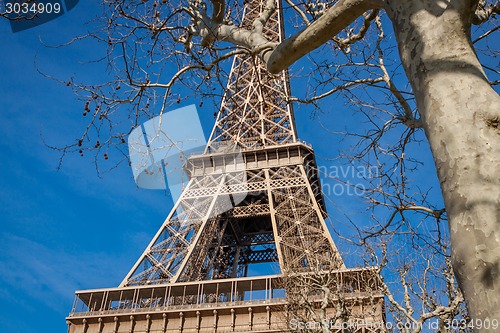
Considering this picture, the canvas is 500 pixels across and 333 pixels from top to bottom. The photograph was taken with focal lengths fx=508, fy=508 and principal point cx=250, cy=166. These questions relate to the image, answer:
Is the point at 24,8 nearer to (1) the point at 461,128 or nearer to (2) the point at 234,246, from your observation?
(1) the point at 461,128

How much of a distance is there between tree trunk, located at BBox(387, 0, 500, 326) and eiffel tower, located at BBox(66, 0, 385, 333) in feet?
43.9

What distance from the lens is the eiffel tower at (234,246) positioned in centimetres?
2212

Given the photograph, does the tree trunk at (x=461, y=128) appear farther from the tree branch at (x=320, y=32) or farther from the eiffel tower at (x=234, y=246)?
the eiffel tower at (x=234, y=246)

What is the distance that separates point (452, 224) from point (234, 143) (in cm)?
2932

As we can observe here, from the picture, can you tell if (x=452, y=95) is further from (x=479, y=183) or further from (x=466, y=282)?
(x=466, y=282)

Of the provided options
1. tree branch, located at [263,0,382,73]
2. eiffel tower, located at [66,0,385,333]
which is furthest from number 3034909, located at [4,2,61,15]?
eiffel tower, located at [66,0,385,333]

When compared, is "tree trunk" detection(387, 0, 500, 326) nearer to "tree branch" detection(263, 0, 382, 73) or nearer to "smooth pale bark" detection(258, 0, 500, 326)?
"smooth pale bark" detection(258, 0, 500, 326)

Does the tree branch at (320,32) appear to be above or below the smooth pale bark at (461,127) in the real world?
above

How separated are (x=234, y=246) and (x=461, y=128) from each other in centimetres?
3135

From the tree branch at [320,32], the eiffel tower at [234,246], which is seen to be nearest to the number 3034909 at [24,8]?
the tree branch at [320,32]

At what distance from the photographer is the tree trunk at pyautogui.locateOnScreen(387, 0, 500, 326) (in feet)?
6.95

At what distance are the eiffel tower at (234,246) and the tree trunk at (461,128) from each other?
13383 millimetres

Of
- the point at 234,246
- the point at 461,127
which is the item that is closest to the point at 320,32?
the point at 461,127

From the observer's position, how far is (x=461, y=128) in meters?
2.43
